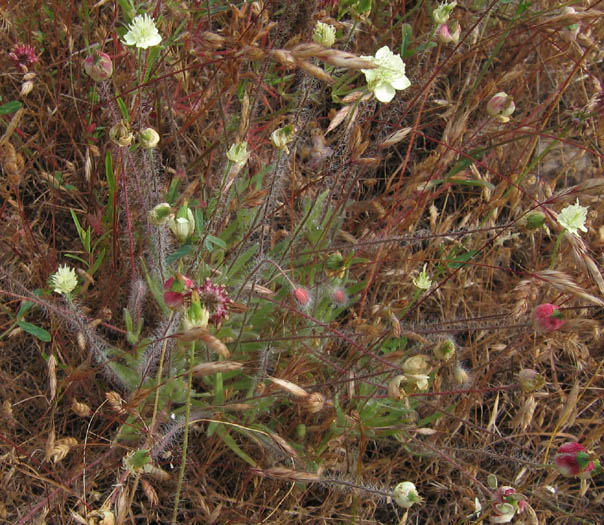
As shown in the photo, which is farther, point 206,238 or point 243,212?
point 243,212

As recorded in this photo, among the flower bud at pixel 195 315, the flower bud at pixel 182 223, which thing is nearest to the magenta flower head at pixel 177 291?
the flower bud at pixel 195 315

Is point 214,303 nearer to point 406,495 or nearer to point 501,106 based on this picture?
point 406,495

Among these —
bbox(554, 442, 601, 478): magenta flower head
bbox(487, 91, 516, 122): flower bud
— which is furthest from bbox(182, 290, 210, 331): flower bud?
bbox(487, 91, 516, 122): flower bud

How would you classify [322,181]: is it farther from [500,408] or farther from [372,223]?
[500,408]

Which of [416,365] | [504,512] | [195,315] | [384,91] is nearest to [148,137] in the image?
[195,315]

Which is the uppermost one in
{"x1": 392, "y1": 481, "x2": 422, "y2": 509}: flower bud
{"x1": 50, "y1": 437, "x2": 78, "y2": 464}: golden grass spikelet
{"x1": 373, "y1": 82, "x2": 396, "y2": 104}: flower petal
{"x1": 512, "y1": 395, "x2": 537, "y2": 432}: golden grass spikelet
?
{"x1": 373, "y1": 82, "x2": 396, "y2": 104}: flower petal

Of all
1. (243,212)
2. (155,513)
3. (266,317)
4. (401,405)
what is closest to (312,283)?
(266,317)

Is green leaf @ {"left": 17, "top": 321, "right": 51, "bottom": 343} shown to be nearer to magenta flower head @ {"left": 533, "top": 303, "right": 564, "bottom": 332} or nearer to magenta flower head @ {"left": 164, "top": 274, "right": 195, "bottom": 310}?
magenta flower head @ {"left": 164, "top": 274, "right": 195, "bottom": 310}
